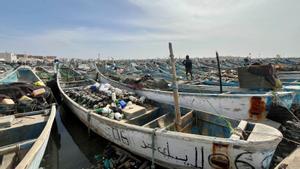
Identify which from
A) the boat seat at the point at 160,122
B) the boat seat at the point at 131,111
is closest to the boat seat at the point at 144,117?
the boat seat at the point at 131,111

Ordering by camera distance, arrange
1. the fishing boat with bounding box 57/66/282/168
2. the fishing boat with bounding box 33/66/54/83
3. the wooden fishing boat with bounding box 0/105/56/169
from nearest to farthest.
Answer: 1. the fishing boat with bounding box 57/66/282/168
2. the wooden fishing boat with bounding box 0/105/56/169
3. the fishing boat with bounding box 33/66/54/83

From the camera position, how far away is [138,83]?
9.85 metres

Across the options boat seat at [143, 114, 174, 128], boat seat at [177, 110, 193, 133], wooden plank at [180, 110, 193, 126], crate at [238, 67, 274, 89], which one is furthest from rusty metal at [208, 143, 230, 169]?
crate at [238, 67, 274, 89]

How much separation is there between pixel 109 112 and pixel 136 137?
2137 mm

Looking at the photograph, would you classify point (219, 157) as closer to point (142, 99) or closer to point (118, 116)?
point (118, 116)

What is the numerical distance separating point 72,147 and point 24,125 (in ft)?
7.61

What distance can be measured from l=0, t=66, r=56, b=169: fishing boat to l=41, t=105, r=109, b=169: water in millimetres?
1284

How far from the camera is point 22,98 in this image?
7098 mm

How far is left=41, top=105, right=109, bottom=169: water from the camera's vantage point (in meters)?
6.10

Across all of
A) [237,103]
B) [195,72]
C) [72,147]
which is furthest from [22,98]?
[195,72]

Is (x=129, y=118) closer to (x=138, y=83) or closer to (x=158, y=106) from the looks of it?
(x=158, y=106)

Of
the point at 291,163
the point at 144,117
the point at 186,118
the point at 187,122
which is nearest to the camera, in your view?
the point at 291,163

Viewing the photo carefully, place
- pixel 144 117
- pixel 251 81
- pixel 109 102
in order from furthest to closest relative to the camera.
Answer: pixel 109 102 < pixel 251 81 < pixel 144 117

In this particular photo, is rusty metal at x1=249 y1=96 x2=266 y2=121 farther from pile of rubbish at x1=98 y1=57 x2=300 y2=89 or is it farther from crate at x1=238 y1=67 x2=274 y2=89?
pile of rubbish at x1=98 y1=57 x2=300 y2=89
